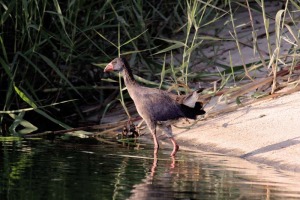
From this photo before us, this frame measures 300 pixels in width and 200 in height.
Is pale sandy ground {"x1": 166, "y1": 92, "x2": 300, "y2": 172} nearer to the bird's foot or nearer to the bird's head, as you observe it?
the bird's foot

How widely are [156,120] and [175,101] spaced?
264 mm

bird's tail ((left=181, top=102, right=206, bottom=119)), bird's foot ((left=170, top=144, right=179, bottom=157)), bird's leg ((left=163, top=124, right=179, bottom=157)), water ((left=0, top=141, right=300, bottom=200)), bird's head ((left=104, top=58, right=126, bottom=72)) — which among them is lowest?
water ((left=0, top=141, right=300, bottom=200))

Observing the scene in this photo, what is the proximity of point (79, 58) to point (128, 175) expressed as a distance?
Answer: 3705mm

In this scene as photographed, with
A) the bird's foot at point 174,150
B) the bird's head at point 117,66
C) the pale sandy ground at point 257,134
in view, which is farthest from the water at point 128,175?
the bird's head at point 117,66

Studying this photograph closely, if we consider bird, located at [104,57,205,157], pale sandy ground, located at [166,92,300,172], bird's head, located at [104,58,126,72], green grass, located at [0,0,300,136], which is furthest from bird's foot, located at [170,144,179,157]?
bird's head, located at [104,58,126,72]

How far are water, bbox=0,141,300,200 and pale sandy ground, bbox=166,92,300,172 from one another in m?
0.23

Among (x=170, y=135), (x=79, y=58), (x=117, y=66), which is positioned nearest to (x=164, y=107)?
(x=170, y=135)

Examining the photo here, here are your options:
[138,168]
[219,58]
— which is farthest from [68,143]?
[219,58]

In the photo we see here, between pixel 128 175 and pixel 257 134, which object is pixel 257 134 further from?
pixel 128 175

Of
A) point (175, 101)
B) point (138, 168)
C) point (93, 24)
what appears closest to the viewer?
point (138, 168)

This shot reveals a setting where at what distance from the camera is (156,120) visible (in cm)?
988

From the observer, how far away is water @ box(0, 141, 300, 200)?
697cm

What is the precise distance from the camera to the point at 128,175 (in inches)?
310

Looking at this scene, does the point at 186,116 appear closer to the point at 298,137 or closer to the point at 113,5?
the point at 298,137
